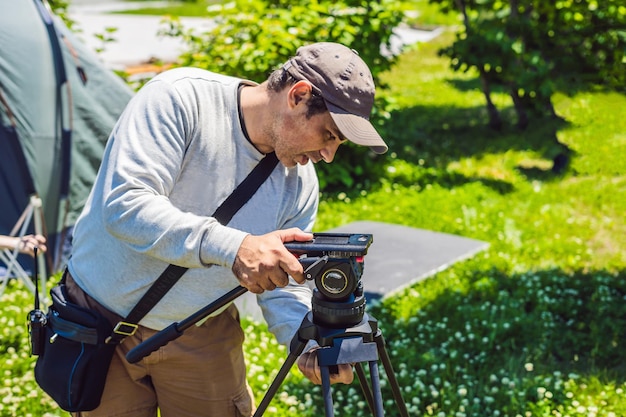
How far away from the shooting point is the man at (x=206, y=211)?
199 cm

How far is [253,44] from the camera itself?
24.4 ft

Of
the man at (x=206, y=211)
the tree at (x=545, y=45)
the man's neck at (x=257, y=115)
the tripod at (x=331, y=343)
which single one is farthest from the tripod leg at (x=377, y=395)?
the tree at (x=545, y=45)

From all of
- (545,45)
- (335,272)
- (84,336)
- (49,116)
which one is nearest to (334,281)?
(335,272)

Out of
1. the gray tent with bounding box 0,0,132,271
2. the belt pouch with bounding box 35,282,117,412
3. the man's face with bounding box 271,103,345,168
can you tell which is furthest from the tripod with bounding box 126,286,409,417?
the gray tent with bounding box 0,0,132,271

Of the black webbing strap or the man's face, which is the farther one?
the black webbing strap

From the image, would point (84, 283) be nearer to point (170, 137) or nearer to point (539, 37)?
point (170, 137)

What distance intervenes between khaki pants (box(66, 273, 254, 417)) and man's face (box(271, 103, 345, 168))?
709mm

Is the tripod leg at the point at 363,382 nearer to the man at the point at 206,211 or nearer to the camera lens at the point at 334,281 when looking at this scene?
the man at the point at 206,211

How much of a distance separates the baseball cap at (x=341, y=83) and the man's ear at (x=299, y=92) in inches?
0.8

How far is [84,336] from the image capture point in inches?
94.7

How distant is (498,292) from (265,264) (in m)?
Result: 4.01

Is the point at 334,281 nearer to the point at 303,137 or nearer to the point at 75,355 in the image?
the point at 303,137

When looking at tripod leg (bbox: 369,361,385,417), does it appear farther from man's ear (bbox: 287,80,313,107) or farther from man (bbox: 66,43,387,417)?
man's ear (bbox: 287,80,313,107)

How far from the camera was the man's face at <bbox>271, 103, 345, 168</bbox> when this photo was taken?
7.03 feet
